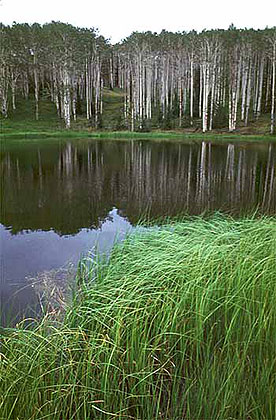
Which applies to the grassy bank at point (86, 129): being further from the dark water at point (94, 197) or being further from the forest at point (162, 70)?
the dark water at point (94, 197)

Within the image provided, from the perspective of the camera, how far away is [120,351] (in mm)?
2799

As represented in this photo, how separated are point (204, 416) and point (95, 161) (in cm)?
1759

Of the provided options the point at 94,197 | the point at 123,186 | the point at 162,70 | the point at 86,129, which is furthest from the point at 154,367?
the point at 162,70

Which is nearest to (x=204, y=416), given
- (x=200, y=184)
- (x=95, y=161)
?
(x=200, y=184)

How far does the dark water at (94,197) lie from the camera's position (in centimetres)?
669

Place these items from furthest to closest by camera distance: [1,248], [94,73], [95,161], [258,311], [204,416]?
[94,73] < [95,161] < [1,248] < [258,311] < [204,416]

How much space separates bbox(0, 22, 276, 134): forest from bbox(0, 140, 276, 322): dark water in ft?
66.0

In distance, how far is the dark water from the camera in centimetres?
669

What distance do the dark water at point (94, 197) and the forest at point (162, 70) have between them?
66.0 ft

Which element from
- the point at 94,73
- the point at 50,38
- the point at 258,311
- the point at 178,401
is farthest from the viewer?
the point at 94,73

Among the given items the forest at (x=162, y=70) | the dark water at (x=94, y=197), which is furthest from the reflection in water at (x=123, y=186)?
the forest at (x=162, y=70)

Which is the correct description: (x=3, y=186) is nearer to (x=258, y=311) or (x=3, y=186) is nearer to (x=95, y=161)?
(x=95, y=161)

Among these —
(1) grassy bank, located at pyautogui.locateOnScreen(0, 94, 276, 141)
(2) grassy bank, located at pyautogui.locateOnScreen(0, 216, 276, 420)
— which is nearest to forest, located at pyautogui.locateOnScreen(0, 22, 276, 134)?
(1) grassy bank, located at pyautogui.locateOnScreen(0, 94, 276, 141)

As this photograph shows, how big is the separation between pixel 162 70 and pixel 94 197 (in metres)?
36.4
